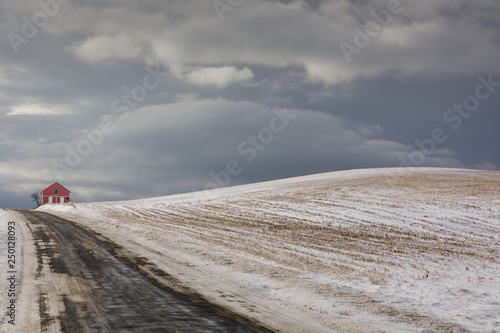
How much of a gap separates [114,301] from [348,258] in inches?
465

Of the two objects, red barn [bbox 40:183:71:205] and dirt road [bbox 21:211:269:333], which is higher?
red barn [bbox 40:183:71:205]

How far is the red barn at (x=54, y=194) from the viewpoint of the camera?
97250 millimetres

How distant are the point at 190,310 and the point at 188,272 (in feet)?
16.1

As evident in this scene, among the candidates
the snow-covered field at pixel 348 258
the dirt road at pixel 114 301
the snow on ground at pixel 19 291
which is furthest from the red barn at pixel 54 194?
the dirt road at pixel 114 301

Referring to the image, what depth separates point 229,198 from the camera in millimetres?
50594

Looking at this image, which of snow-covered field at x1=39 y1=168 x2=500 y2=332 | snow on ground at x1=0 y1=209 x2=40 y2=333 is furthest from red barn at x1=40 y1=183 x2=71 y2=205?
snow on ground at x1=0 y1=209 x2=40 y2=333

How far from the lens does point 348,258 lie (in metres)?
18.2

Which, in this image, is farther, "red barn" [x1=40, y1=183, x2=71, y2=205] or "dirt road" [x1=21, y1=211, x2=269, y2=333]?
"red barn" [x1=40, y1=183, x2=71, y2=205]

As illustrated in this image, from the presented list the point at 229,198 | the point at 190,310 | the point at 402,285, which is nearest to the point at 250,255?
the point at 402,285

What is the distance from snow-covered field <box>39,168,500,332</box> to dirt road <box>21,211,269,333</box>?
102 centimetres

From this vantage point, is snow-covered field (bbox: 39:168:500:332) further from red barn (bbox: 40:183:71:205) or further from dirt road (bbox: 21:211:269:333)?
red barn (bbox: 40:183:71:205)

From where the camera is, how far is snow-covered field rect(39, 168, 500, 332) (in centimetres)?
1010

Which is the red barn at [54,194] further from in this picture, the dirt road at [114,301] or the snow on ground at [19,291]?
the dirt road at [114,301]

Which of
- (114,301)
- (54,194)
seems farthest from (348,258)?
(54,194)
